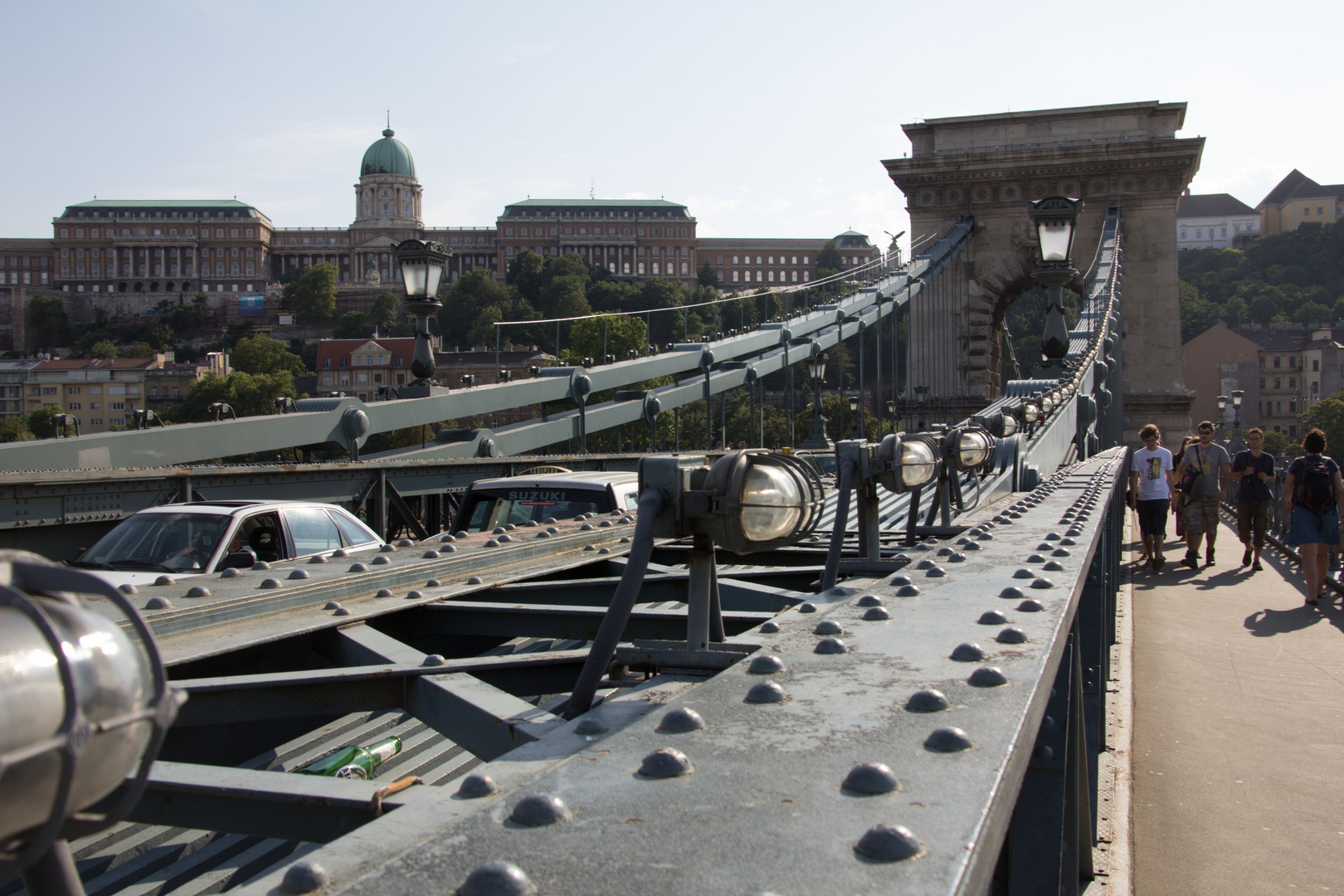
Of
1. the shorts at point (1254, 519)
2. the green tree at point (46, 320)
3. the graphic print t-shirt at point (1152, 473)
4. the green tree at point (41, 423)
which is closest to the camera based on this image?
the shorts at point (1254, 519)

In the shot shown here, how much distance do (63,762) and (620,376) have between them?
46.9 feet

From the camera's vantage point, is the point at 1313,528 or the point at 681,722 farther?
the point at 1313,528

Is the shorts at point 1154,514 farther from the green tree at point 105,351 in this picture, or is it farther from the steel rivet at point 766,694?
the green tree at point 105,351

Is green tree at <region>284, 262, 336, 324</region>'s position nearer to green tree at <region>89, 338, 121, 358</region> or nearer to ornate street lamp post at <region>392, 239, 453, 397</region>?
green tree at <region>89, 338, 121, 358</region>

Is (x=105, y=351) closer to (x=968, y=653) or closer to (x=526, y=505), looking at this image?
(x=526, y=505)

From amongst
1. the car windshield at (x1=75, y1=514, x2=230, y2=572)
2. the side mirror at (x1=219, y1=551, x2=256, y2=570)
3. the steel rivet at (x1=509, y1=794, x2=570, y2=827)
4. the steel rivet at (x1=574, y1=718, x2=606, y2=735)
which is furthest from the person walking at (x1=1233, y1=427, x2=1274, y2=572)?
the steel rivet at (x1=509, y1=794, x2=570, y2=827)

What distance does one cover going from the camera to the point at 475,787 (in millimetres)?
1340

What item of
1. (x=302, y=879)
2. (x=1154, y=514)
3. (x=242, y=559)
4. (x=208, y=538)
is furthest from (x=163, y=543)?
(x=1154, y=514)

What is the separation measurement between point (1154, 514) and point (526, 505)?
23.7 ft

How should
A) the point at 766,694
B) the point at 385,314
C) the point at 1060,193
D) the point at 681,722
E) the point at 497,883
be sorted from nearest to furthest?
the point at 497,883, the point at 681,722, the point at 766,694, the point at 1060,193, the point at 385,314

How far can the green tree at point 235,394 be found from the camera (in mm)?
93250

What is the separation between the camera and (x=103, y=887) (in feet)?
8.21

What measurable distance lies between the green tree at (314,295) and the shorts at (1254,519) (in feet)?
414

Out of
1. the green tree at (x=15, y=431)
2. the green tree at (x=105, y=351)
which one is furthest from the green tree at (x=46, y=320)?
the green tree at (x=15, y=431)
